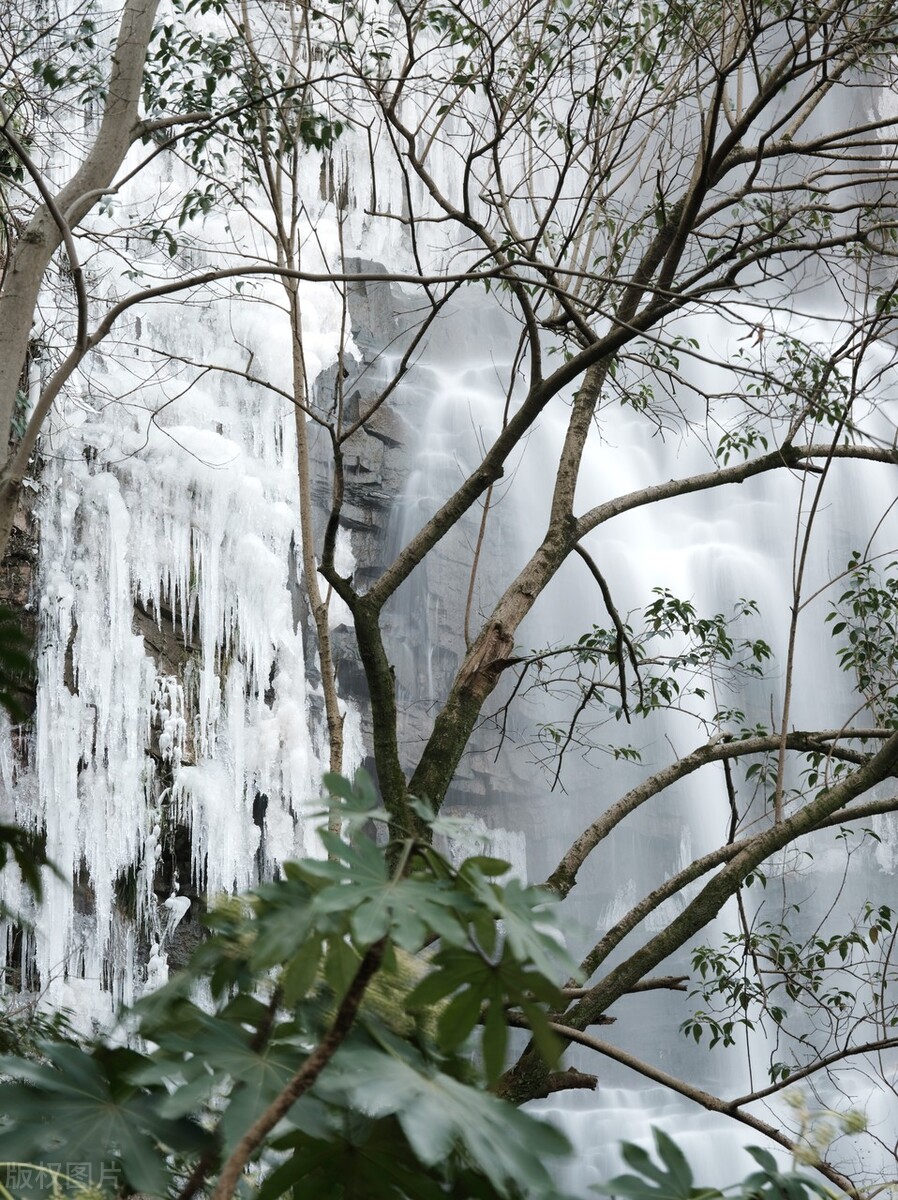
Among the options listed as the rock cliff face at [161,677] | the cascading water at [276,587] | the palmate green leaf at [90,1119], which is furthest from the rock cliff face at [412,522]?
the palmate green leaf at [90,1119]

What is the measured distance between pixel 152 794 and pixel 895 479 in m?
7.03

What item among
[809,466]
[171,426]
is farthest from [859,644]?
[171,426]

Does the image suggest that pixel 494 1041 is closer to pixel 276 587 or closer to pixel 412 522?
pixel 276 587

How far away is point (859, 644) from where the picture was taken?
3100mm

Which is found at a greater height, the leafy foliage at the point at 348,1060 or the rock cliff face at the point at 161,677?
the rock cliff face at the point at 161,677

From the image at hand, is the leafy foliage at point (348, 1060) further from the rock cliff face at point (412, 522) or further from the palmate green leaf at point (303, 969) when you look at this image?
the rock cliff face at point (412, 522)

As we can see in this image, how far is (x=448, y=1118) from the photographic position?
41cm

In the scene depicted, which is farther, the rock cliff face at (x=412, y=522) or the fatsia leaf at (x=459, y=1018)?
the rock cliff face at (x=412, y=522)

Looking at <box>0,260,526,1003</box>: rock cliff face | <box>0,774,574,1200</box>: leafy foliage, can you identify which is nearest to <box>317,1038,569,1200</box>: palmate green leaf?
<box>0,774,574,1200</box>: leafy foliage

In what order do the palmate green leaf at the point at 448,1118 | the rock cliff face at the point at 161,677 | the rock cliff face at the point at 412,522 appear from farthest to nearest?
the rock cliff face at the point at 412,522, the rock cliff face at the point at 161,677, the palmate green leaf at the point at 448,1118

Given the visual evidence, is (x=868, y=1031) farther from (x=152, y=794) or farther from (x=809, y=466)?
(x=809, y=466)

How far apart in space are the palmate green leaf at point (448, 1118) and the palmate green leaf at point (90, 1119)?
9 centimetres

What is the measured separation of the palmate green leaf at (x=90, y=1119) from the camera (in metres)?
0.46

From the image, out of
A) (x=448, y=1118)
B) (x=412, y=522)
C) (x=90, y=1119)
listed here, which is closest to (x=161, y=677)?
(x=412, y=522)
